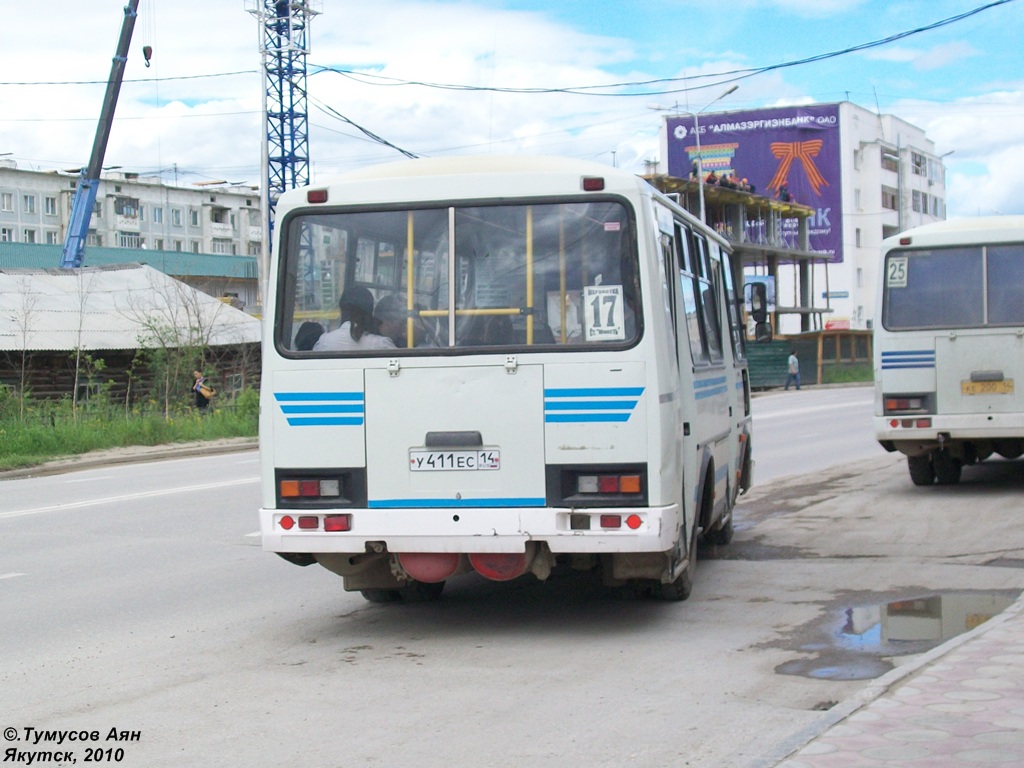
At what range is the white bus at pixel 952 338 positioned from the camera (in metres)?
14.1

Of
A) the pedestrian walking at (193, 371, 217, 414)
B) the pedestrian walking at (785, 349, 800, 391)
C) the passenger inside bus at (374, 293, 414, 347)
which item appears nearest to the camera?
the passenger inside bus at (374, 293, 414, 347)

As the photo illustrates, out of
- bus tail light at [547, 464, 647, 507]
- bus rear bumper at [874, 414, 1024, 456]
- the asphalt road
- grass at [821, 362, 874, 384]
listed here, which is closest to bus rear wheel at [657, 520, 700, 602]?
the asphalt road

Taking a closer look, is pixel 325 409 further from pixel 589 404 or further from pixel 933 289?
pixel 933 289

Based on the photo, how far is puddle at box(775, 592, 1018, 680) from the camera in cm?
689

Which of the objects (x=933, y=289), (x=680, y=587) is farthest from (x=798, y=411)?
(x=680, y=587)

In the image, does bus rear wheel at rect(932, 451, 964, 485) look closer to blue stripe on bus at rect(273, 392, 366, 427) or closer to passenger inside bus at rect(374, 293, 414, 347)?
passenger inside bus at rect(374, 293, 414, 347)

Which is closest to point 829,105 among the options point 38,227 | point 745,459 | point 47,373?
point 38,227

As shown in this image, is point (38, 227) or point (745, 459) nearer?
point (745, 459)

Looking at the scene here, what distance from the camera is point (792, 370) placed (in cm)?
5309

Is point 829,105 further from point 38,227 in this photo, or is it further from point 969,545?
point 969,545

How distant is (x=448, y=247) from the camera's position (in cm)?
773

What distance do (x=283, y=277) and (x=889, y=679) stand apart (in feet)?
13.6

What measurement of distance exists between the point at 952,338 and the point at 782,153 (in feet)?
242

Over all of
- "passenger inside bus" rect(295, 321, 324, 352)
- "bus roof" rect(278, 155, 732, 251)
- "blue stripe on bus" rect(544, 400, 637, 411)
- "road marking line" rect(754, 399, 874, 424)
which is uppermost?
"bus roof" rect(278, 155, 732, 251)
